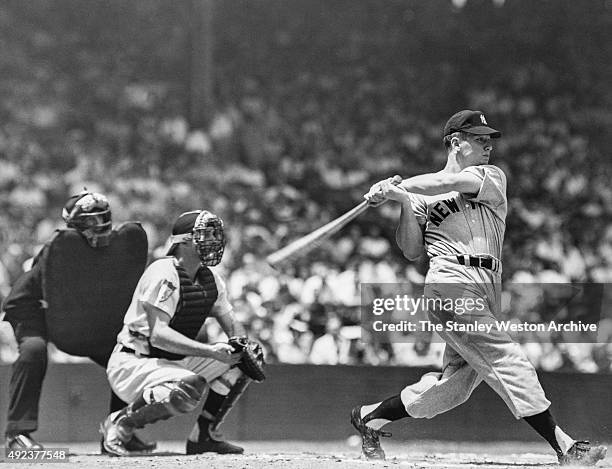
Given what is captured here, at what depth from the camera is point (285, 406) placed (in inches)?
291

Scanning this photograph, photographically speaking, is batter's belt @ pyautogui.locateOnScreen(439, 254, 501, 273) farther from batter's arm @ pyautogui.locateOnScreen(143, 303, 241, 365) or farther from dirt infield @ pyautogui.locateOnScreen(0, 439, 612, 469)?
batter's arm @ pyautogui.locateOnScreen(143, 303, 241, 365)

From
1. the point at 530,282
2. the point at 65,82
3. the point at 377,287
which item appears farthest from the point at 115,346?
the point at 65,82

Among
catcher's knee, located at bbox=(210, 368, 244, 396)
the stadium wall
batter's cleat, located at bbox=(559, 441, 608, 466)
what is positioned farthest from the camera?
the stadium wall

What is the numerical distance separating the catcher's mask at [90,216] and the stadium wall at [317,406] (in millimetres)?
1238

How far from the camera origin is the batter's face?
539cm

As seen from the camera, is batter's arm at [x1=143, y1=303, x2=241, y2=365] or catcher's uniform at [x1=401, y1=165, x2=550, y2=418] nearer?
catcher's uniform at [x1=401, y1=165, x2=550, y2=418]

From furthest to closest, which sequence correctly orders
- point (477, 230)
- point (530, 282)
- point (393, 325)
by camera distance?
point (530, 282), point (393, 325), point (477, 230)

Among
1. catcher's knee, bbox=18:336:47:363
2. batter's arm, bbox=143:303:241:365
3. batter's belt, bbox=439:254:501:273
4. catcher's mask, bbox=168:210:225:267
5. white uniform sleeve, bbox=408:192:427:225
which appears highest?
white uniform sleeve, bbox=408:192:427:225

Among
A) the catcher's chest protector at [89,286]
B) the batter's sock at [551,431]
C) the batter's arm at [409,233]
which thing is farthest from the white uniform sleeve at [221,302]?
the batter's sock at [551,431]

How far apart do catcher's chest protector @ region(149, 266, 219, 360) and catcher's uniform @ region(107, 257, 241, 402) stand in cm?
2

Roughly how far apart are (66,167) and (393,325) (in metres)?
6.10

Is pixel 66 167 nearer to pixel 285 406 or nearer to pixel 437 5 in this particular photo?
pixel 437 5

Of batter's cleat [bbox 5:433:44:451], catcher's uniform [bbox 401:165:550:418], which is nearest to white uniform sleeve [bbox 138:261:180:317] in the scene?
batter's cleat [bbox 5:433:44:451]

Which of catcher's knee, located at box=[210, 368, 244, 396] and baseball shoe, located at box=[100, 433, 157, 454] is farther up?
catcher's knee, located at box=[210, 368, 244, 396]
